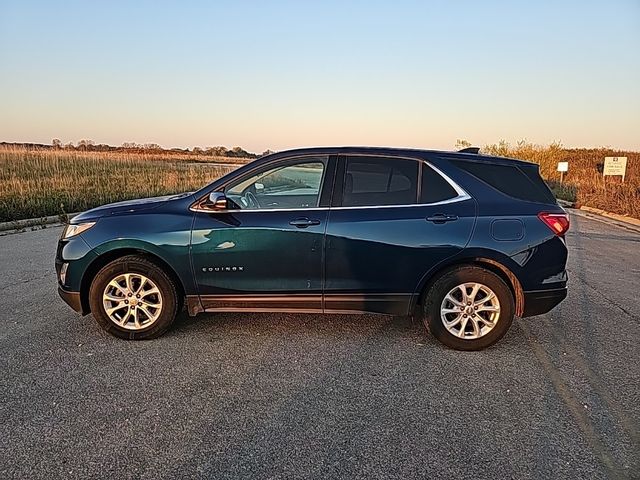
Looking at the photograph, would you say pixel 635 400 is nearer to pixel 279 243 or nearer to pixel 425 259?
pixel 425 259

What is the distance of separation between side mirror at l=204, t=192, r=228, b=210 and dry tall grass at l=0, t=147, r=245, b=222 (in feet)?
30.8

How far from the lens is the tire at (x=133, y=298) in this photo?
14.8ft

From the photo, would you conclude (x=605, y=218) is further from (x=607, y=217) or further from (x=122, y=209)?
(x=122, y=209)

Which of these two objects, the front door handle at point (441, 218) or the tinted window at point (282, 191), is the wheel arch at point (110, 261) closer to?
the tinted window at point (282, 191)

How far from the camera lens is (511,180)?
4.56 metres

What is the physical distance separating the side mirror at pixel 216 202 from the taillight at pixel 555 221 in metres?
2.65

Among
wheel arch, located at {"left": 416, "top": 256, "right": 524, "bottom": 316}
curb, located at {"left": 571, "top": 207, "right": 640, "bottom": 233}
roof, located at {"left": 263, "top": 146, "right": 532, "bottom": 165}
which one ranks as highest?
roof, located at {"left": 263, "top": 146, "right": 532, "bottom": 165}

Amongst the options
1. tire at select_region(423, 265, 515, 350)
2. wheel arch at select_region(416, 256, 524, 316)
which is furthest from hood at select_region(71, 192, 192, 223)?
tire at select_region(423, 265, 515, 350)

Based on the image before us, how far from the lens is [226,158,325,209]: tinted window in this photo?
4566 millimetres

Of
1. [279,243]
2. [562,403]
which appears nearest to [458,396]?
[562,403]

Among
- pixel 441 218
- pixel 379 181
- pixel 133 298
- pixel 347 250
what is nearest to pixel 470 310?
pixel 441 218

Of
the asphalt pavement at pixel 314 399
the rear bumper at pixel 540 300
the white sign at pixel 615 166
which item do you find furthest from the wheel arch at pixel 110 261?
the white sign at pixel 615 166

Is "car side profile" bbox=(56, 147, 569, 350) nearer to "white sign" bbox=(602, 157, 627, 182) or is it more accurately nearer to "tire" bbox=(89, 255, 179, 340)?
"tire" bbox=(89, 255, 179, 340)

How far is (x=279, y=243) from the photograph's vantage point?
14.4 ft
